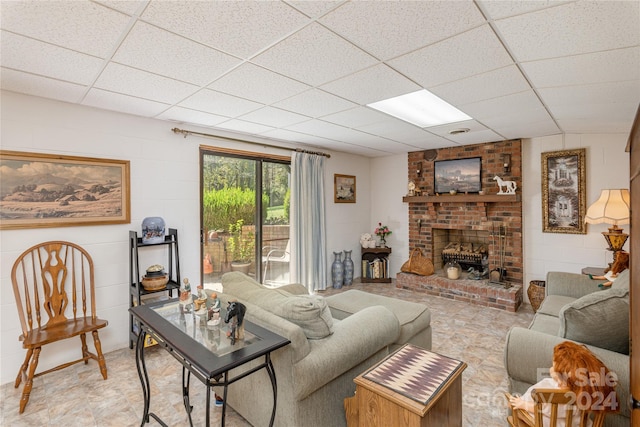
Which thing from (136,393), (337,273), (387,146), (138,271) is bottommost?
(136,393)

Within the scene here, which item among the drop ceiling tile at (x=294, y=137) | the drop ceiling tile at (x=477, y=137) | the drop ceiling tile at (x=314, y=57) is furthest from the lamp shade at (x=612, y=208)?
the drop ceiling tile at (x=294, y=137)

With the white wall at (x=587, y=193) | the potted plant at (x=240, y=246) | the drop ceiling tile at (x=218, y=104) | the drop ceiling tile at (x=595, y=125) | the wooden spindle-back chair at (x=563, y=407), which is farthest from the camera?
the potted plant at (x=240, y=246)

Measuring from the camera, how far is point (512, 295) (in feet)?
13.2

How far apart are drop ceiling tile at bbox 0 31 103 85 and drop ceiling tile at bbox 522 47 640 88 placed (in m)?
2.75

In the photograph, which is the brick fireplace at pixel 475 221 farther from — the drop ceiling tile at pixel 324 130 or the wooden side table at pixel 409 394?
the wooden side table at pixel 409 394

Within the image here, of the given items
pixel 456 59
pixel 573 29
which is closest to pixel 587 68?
pixel 573 29

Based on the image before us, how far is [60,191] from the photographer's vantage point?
8.81 feet

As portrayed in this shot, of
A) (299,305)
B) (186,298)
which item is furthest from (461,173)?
(186,298)

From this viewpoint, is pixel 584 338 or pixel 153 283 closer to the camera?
pixel 584 338

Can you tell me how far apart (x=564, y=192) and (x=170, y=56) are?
4.58 metres

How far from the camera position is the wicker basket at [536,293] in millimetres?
3873

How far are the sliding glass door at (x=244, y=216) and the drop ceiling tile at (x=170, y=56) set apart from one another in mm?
1699

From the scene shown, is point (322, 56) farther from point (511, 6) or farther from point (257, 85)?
point (511, 6)

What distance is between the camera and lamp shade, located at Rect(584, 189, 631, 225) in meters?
3.06
